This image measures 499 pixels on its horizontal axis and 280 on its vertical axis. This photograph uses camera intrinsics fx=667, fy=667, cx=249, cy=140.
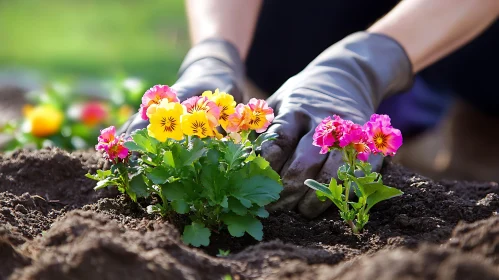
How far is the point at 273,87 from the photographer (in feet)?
14.6

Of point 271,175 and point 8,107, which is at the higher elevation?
point 8,107

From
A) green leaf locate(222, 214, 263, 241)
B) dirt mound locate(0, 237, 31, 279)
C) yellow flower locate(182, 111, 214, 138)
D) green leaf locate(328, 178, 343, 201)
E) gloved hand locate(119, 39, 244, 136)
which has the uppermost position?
gloved hand locate(119, 39, 244, 136)

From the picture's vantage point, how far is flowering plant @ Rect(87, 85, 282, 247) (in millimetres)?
1769

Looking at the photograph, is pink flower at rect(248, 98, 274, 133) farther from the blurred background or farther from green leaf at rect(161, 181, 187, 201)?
the blurred background

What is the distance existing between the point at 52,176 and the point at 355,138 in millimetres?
1131

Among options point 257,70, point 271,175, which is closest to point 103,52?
point 257,70

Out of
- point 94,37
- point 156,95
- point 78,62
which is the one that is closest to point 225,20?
point 156,95

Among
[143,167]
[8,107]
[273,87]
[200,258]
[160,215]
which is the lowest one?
[200,258]

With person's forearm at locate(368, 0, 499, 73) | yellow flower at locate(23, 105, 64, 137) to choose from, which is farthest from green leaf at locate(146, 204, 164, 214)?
yellow flower at locate(23, 105, 64, 137)

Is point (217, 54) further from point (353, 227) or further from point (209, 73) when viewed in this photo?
point (353, 227)

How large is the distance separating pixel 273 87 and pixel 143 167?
102 inches

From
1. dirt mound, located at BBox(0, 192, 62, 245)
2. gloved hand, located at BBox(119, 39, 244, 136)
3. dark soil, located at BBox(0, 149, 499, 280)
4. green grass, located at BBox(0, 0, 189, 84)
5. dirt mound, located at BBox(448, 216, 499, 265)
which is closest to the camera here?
dark soil, located at BBox(0, 149, 499, 280)

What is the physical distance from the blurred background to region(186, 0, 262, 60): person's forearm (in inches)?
26.8

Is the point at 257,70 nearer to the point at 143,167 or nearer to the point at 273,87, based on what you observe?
the point at 273,87
